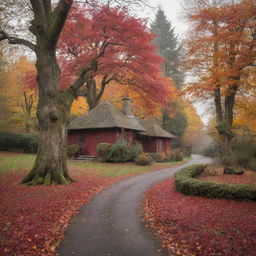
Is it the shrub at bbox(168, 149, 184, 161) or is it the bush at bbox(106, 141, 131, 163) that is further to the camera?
the shrub at bbox(168, 149, 184, 161)

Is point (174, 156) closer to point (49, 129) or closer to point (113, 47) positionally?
point (113, 47)

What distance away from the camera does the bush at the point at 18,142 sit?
2554 centimetres

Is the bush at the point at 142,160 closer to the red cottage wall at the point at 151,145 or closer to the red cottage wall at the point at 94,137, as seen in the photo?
the red cottage wall at the point at 94,137

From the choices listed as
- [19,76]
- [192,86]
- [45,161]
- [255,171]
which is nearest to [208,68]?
[192,86]

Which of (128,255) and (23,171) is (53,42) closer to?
(23,171)

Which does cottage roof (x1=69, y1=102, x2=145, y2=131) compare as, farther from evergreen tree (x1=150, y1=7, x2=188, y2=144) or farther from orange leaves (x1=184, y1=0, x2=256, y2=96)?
evergreen tree (x1=150, y1=7, x2=188, y2=144)

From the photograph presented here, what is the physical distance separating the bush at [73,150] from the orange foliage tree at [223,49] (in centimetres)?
→ 1323

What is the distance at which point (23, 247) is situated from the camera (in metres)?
4.85

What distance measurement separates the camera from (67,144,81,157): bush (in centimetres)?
2352

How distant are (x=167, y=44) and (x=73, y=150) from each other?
31939mm

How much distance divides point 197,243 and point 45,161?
826 centimetres

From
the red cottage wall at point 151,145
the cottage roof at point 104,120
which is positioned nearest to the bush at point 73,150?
the cottage roof at point 104,120

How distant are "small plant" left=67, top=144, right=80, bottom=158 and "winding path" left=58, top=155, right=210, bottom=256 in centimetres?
1476

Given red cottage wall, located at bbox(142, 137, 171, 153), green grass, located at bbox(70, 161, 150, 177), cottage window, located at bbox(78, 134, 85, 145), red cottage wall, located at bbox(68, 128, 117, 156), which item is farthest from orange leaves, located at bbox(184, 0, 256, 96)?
cottage window, located at bbox(78, 134, 85, 145)
